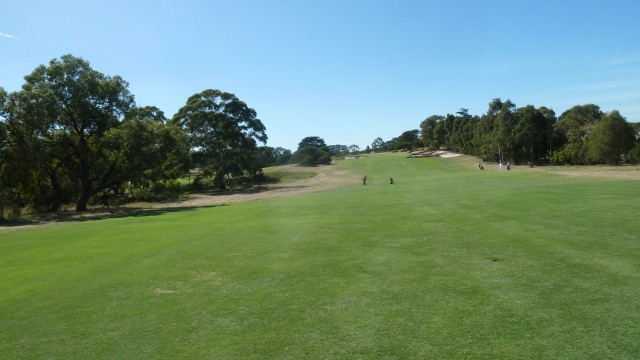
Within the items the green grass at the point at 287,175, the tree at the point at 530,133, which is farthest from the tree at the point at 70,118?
the tree at the point at 530,133

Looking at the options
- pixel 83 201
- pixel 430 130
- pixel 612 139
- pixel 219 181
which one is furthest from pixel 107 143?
pixel 430 130

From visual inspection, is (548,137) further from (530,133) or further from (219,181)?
(219,181)

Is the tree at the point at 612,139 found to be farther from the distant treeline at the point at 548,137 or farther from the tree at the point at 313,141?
the tree at the point at 313,141

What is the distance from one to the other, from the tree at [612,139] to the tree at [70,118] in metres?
58.9

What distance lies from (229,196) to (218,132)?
13346 millimetres

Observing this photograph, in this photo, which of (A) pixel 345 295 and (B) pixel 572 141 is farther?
(B) pixel 572 141

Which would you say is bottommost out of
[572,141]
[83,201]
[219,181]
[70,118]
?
[83,201]

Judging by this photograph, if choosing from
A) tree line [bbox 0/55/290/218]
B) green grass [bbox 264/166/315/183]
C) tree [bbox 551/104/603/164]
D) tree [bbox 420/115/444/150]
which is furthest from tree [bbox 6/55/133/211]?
tree [bbox 420/115/444/150]

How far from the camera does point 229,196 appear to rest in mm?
51312

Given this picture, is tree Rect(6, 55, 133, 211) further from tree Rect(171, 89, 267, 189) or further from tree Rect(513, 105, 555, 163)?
tree Rect(513, 105, 555, 163)

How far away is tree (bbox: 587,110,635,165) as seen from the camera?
56.8 metres

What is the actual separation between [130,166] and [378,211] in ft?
85.2

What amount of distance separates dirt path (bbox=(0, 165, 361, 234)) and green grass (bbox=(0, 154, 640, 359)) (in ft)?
62.8

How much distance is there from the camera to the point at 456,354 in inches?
199
